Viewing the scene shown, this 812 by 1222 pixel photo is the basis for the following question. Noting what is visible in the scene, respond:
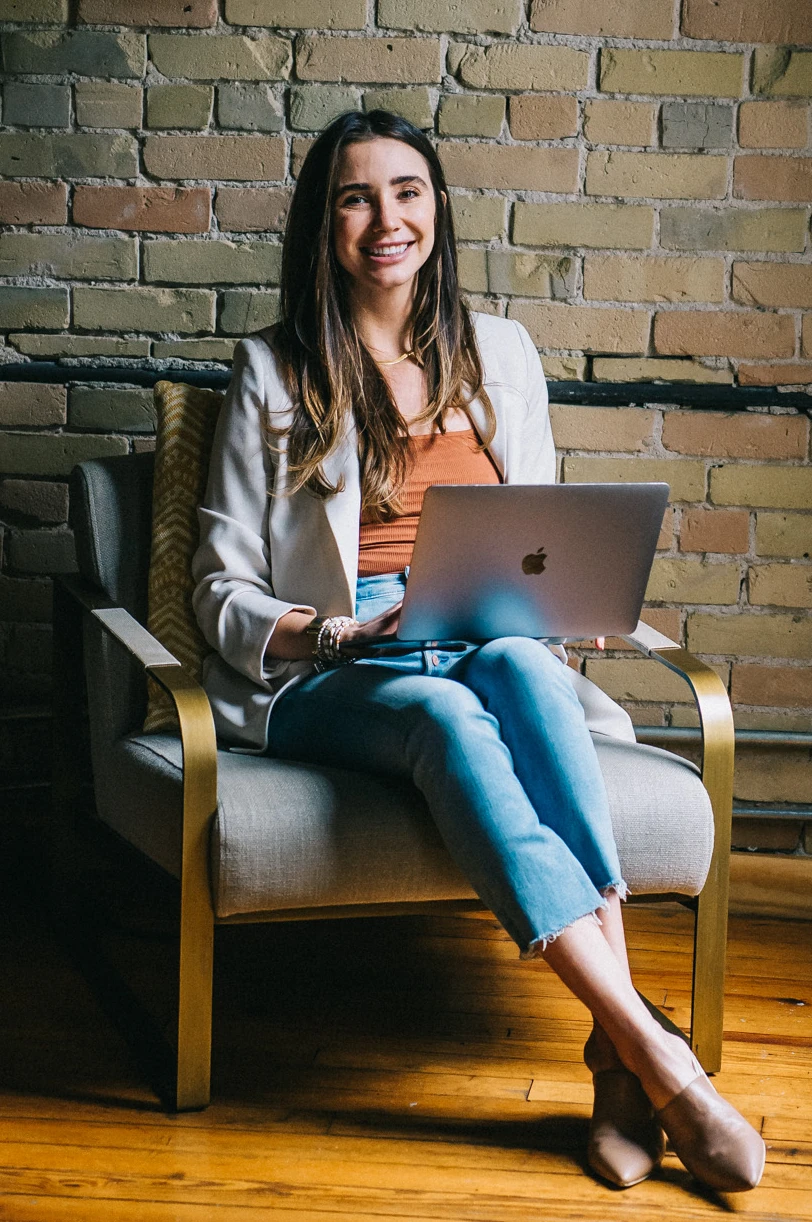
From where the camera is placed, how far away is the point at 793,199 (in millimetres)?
2225

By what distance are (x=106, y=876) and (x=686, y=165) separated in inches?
65.0

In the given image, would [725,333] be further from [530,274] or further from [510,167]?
[510,167]

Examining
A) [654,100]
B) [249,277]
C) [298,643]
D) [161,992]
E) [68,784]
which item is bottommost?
[161,992]

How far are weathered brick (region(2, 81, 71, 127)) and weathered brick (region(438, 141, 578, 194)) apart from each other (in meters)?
0.67

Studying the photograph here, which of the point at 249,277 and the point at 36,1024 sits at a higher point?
the point at 249,277

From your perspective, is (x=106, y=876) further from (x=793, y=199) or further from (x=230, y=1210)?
(x=793, y=199)

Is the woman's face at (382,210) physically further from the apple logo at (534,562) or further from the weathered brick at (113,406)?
the apple logo at (534,562)

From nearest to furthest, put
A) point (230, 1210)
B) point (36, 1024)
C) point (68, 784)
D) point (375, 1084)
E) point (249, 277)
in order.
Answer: point (230, 1210), point (375, 1084), point (36, 1024), point (68, 784), point (249, 277)

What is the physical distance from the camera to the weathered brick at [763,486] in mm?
2283

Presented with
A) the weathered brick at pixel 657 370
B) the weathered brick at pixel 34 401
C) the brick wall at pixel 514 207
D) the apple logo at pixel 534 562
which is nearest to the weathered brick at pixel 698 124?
the brick wall at pixel 514 207

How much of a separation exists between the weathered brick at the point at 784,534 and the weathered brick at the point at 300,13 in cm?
113

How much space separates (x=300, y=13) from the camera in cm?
220

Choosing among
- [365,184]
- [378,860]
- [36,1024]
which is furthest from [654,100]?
[36,1024]

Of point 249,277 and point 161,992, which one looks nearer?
point 161,992
